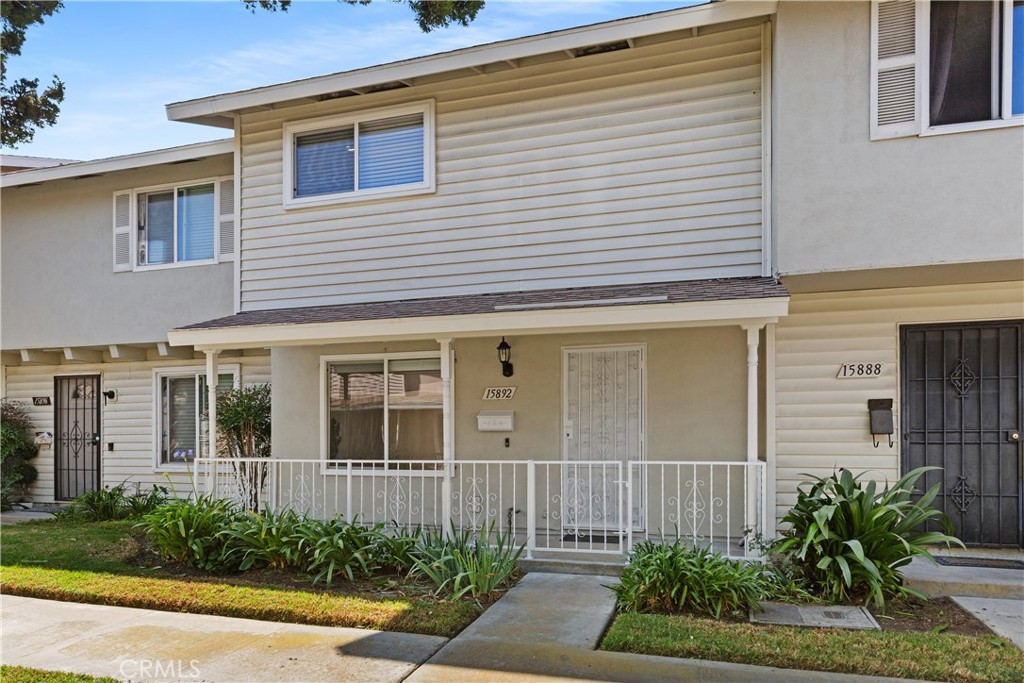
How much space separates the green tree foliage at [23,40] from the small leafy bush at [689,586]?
572 centimetres

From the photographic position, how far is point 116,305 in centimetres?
1092

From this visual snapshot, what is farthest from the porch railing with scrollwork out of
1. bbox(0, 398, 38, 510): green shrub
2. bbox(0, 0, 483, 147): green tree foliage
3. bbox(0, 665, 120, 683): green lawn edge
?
bbox(0, 398, 38, 510): green shrub

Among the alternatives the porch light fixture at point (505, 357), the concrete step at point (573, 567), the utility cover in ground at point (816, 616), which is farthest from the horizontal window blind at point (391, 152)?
the utility cover in ground at point (816, 616)

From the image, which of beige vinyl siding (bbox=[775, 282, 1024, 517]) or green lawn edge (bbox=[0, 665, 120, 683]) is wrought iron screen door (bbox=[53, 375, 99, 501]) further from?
beige vinyl siding (bbox=[775, 282, 1024, 517])

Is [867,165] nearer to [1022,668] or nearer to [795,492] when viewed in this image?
[795,492]

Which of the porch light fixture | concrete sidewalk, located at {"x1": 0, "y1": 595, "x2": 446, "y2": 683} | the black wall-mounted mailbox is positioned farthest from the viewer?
the porch light fixture

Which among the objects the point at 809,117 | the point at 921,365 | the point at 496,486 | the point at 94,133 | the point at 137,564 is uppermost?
the point at 94,133

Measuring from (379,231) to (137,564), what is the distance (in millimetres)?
4493

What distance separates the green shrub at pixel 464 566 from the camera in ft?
19.4

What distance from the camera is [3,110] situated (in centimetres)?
946

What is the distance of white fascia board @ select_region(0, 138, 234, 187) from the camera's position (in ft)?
32.4

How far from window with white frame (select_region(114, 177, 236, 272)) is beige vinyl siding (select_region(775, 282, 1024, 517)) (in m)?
7.61

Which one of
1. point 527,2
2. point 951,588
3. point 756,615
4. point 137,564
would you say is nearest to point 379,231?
point 527,2

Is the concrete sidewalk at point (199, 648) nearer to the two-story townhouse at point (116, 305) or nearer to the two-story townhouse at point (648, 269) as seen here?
the two-story townhouse at point (648, 269)
